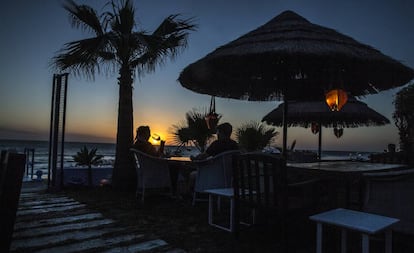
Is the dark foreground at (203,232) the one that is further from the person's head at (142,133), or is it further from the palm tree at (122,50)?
the palm tree at (122,50)

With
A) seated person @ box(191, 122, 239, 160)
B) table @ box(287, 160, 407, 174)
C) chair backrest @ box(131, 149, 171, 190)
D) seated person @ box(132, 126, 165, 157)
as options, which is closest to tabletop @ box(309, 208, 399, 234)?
table @ box(287, 160, 407, 174)

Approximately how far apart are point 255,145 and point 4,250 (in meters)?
8.65

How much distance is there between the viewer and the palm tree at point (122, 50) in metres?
5.27

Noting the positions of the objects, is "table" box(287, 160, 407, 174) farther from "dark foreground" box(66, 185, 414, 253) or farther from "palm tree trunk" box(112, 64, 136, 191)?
"palm tree trunk" box(112, 64, 136, 191)

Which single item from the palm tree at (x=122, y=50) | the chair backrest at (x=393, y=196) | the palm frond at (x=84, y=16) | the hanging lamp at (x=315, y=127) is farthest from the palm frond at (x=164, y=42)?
the hanging lamp at (x=315, y=127)

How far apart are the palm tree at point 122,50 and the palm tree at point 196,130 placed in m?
2.33

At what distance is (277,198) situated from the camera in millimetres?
2500

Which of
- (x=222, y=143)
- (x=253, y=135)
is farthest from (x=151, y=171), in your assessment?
(x=253, y=135)

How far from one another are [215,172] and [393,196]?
7.41 ft

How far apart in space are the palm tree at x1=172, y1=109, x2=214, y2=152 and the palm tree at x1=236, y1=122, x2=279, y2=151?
→ 5.04ft

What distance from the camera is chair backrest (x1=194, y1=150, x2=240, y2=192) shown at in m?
4.03

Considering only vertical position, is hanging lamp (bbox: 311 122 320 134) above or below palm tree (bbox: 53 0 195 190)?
below

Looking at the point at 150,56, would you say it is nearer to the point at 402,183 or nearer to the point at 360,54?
the point at 360,54

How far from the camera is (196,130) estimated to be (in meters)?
7.93
